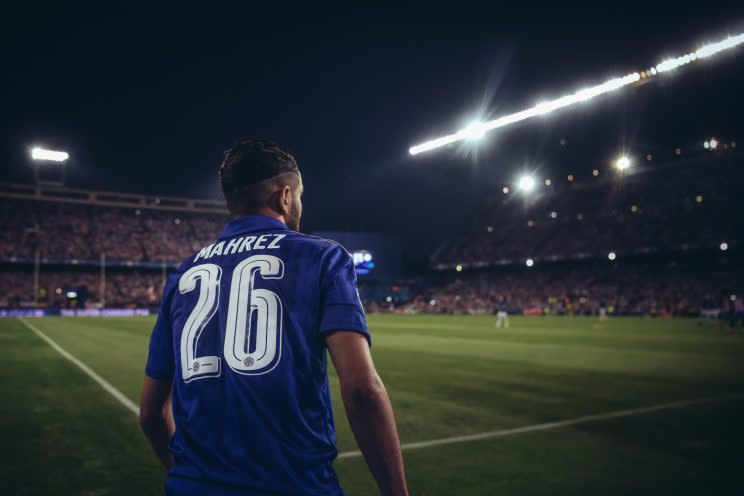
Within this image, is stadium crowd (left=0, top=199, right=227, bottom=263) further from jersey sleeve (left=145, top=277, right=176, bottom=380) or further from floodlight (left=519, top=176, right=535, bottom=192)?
jersey sleeve (left=145, top=277, right=176, bottom=380)

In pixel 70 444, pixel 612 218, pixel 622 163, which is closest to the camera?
pixel 70 444

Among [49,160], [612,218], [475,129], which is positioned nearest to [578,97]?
[475,129]

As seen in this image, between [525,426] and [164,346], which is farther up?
[164,346]

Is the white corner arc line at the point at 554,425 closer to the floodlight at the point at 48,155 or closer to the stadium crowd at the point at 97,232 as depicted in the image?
the stadium crowd at the point at 97,232

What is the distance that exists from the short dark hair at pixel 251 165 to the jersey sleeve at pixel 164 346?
45cm

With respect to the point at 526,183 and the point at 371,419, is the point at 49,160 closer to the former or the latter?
the point at 526,183

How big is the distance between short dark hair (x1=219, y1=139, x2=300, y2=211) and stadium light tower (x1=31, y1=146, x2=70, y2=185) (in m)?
77.0

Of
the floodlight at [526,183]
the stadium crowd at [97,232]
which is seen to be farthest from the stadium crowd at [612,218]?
the stadium crowd at [97,232]

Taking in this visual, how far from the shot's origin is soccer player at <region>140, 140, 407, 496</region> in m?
1.72

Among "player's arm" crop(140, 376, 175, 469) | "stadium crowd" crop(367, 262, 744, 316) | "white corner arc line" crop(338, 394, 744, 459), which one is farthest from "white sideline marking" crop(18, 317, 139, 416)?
"stadium crowd" crop(367, 262, 744, 316)

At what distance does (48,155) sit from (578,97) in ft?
207

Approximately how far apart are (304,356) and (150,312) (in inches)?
2292

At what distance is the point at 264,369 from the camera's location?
1.78 metres

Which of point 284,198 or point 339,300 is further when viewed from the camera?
point 284,198
